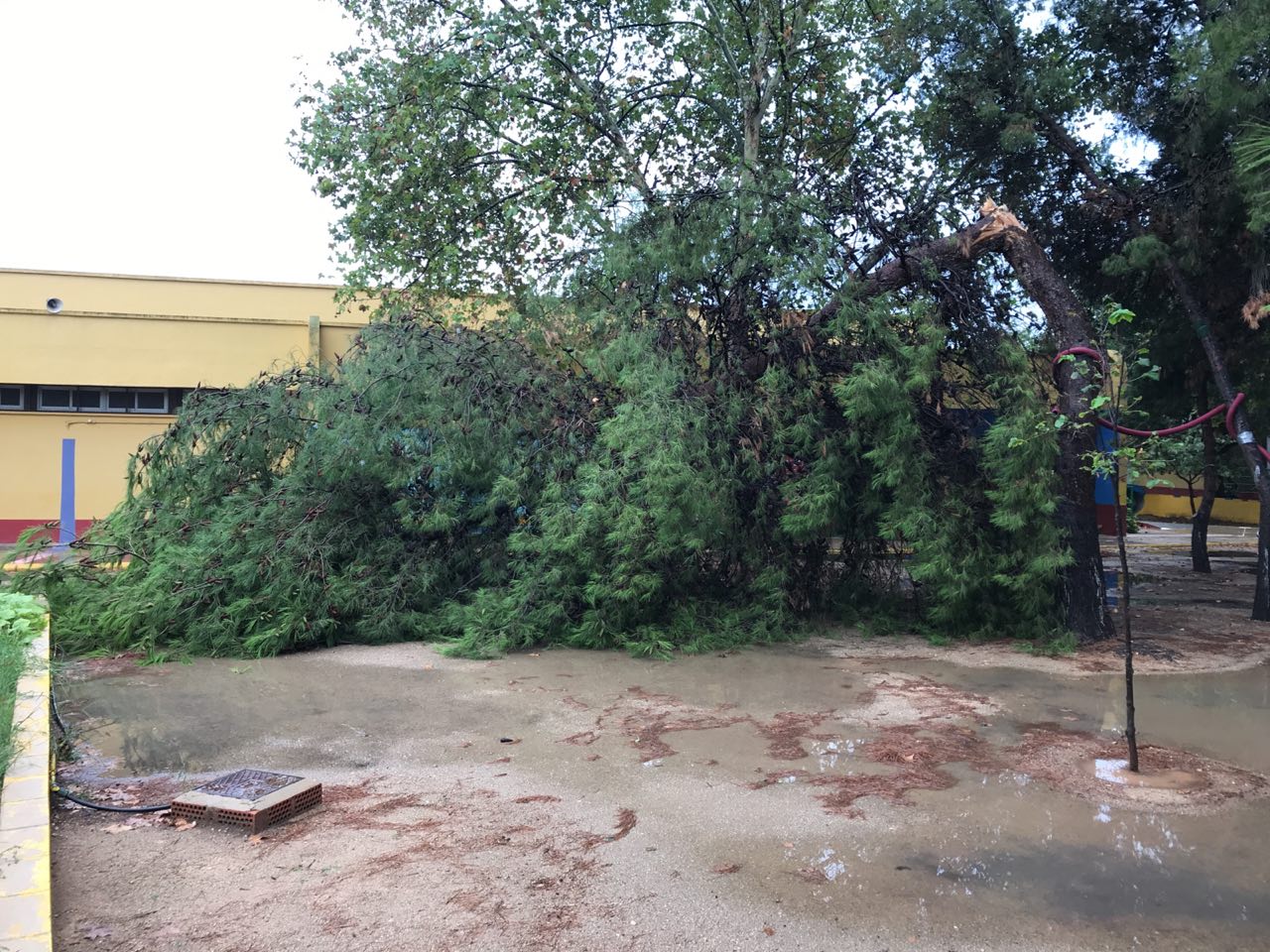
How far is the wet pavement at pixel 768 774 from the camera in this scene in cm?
366

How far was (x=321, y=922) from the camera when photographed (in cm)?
361

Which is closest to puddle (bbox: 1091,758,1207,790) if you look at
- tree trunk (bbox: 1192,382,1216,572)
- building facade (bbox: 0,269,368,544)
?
tree trunk (bbox: 1192,382,1216,572)

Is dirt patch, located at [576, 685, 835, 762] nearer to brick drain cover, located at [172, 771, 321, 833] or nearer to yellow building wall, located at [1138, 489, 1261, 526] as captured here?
brick drain cover, located at [172, 771, 321, 833]

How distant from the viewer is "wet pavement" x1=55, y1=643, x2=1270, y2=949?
3.66 meters

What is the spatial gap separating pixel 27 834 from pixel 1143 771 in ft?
18.2

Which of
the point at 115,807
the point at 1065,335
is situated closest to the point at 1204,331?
the point at 1065,335

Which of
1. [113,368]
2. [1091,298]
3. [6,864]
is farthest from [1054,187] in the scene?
[113,368]

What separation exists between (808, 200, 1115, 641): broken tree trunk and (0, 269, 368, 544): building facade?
14.5 metres

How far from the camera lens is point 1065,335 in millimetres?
9117

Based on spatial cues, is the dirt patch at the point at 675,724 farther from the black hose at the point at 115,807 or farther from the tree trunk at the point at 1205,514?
the tree trunk at the point at 1205,514

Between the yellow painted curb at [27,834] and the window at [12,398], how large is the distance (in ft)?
60.3

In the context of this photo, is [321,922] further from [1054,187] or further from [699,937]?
[1054,187]

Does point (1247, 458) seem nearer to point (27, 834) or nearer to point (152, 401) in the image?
point (27, 834)

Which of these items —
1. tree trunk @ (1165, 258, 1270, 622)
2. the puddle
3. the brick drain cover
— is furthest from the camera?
tree trunk @ (1165, 258, 1270, 622)
